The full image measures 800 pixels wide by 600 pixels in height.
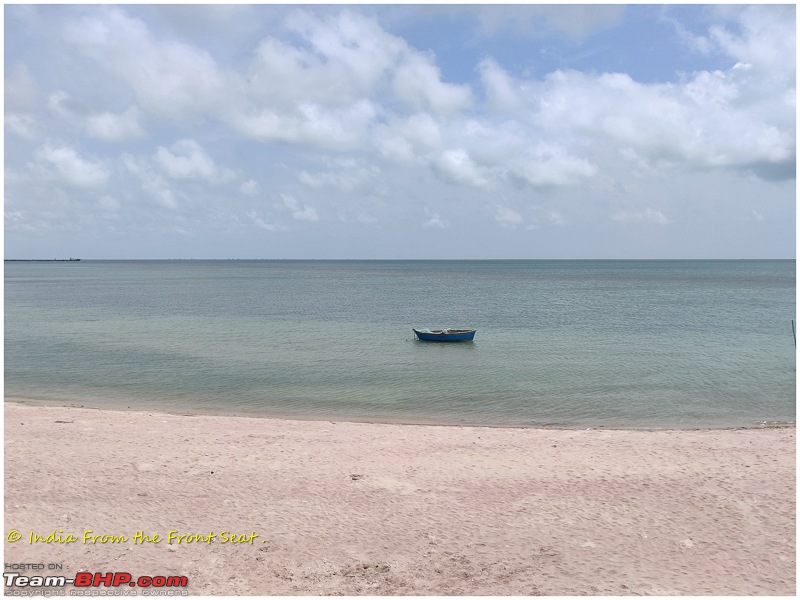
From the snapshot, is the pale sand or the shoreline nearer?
the pale sand

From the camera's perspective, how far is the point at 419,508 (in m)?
12.0

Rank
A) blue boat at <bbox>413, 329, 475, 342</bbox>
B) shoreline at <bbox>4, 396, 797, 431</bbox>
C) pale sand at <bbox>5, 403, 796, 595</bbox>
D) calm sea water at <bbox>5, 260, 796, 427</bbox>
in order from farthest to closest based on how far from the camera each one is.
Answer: blue boat at <bbox>413, 329, 475, 342</bbox> → calm sea water at <bbox>5, 260, 796, 427</bbox> → shoreline at <bbox>4, 396, 797, 431</bbox> → pale sand at <bbox>5, 403, 796, 595</bbox>

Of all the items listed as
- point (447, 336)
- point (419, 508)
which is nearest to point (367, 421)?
point (419, 508)

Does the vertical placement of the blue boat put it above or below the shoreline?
above

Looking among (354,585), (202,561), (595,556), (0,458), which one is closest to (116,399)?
(0,458)

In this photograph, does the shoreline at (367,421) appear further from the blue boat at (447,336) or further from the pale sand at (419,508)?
the blue boat at (447,336)

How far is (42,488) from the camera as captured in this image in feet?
41.3

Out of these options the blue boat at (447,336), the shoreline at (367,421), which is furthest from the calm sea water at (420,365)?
the blue boat at (447,336)

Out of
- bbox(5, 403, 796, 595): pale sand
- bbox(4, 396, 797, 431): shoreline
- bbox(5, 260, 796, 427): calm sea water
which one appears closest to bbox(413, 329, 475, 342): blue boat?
bbox(5, 260, 796, 427): calm sea water

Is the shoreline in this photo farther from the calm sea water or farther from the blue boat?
the blue boat

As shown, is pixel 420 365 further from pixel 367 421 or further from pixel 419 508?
pixel 419 508

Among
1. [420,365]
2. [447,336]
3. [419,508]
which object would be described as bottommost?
[419,508]

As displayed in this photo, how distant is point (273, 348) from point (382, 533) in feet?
89.5

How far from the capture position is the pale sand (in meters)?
9.68
